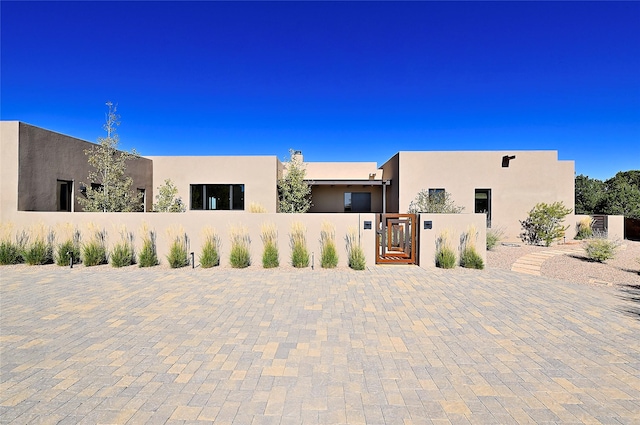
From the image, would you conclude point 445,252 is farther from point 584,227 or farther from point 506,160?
point 584,227

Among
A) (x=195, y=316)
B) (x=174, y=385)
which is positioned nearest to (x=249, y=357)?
(x=174, y=385)

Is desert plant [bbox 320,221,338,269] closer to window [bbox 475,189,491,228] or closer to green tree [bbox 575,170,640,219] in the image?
window [bbox 475,189,491,228]

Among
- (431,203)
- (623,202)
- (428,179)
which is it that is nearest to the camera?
(431,203)

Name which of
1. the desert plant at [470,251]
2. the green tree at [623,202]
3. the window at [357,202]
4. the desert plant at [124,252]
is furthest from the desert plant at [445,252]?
the green tree at [623,202]

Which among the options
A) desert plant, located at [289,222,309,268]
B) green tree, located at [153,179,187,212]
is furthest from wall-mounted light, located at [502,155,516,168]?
green tree, located at [153,179,187,212]

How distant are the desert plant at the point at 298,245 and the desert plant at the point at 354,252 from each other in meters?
1.26

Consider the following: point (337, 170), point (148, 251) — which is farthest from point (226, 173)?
point (337, 170)

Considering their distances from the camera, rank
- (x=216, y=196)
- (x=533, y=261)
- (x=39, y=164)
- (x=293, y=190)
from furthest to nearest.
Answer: (x=216, y=196) → (x=293, y=190) → (x=39, y=164) → (x=533, y=261)

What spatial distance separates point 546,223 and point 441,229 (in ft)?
28.0

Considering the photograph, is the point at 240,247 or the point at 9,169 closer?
the point at 240,247

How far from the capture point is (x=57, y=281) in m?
6.70

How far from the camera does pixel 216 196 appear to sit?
1514 centimetres

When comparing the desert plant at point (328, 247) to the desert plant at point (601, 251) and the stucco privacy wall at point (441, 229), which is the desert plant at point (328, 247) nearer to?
the stucco privacy wall at point (441, 229)

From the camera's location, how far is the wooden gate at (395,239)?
8711 millimetres
